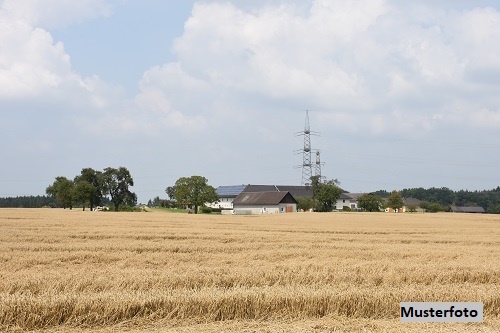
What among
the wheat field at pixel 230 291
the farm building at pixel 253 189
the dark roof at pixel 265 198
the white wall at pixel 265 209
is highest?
the farm building at pixel 253 189

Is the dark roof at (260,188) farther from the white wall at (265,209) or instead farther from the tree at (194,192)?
the tree at (194,192)

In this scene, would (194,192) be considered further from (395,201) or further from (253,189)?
(253,189)

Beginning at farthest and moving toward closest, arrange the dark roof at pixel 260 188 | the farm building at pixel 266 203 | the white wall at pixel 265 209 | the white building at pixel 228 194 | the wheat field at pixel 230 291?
1. the white building at pixel 228 194
2. the dark roof at pixel 260 188
3. the farm building at pixel 266 203
4. the white wall at pixel 265 209
5. the wheat field at pixel 230 291

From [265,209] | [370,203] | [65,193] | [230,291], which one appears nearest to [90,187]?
[65,193]

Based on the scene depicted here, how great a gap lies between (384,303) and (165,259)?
10.4 m

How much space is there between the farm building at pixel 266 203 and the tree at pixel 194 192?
443 inches

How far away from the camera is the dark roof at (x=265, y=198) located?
122 meters

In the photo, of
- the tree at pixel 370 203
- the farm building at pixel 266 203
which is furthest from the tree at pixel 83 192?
the tree at pixel 370 203

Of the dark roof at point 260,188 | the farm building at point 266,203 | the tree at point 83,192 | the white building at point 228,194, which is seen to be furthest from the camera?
the white building at point 228,194

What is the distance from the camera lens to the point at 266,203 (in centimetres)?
12550

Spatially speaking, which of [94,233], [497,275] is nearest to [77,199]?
[94,233]

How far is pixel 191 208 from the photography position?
114625mm

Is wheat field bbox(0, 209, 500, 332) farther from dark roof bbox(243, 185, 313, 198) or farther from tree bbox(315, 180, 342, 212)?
dark roof bbox(243, 185, 313, 198)

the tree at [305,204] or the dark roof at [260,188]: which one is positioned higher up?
the dark roof at [260,188]
